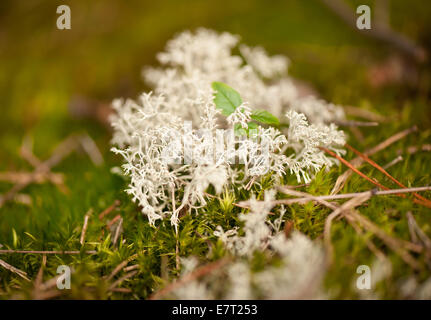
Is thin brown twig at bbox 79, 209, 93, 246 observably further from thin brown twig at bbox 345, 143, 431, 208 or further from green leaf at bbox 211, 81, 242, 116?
thin brown twig at bbox 345, 143, 431, 208

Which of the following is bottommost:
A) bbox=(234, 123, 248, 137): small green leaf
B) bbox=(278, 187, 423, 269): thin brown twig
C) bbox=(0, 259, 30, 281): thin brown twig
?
bbox=(0, 259, 30, 281): thin brown twig

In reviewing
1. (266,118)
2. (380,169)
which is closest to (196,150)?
(266,118)

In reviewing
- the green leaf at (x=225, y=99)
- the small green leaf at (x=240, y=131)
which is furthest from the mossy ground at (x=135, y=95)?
the green leaf at (x=225, y=99)

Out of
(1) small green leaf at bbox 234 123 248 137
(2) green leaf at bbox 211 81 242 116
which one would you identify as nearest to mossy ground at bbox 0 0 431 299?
(1) small green leaf at bbox 234 123 248 137

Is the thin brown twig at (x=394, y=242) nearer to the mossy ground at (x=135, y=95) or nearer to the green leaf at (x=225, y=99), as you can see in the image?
the mossy ground at (x=135, y=95)

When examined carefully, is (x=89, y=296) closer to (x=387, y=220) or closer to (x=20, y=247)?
(x=20, y=247)

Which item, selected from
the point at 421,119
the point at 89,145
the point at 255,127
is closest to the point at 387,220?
the point at 255,127
